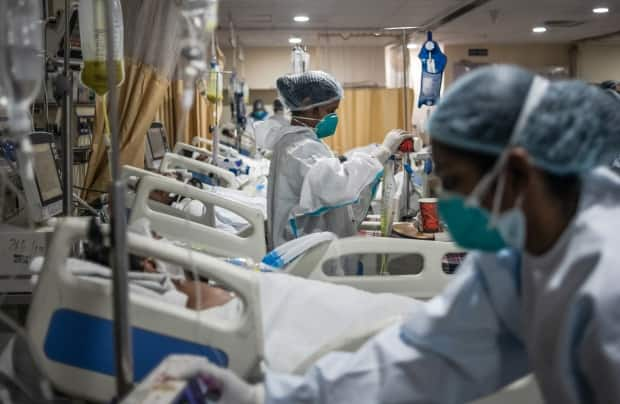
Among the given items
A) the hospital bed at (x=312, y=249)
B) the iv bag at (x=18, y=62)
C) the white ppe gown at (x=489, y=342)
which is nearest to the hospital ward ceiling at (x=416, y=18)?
the hospital bed at (x=312, y=249)

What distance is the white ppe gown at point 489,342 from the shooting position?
3.01 ft

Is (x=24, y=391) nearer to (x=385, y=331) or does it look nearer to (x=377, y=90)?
(x=385, y=331)

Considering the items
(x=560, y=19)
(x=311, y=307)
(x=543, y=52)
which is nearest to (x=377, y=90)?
(x=560, y=19)

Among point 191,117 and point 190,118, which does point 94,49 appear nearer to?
point 190,118

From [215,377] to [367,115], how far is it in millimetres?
6628

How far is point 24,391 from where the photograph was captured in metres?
1.08

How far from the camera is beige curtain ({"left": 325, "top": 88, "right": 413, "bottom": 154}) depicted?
742 centimetres

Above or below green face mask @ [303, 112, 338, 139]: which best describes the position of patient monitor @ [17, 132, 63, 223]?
below

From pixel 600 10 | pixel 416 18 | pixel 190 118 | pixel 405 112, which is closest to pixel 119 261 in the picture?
pixel 405 112

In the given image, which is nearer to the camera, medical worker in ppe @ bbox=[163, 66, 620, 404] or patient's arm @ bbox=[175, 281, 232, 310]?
medical worker in ppe @ bbox=[163, 66, 620, 404]

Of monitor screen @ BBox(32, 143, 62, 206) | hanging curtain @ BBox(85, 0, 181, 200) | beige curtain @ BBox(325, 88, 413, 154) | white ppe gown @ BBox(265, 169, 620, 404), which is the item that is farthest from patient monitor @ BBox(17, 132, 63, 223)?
beige curtain @ BBox(325, 88, 413, 154)

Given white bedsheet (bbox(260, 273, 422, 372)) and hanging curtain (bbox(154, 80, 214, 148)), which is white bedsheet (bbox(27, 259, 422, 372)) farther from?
hanging curtain (bbox(154, 80, 214, 148))

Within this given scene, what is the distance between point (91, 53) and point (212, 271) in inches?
39.8

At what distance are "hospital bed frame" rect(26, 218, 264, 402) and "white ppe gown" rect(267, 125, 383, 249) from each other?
3.65ft
